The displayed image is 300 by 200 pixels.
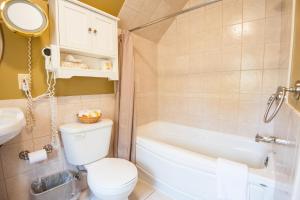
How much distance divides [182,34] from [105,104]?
1508 mm

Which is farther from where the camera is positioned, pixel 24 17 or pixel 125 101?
pixel 125 101

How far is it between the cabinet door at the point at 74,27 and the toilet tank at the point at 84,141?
0.71m

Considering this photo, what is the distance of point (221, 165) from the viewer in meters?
1.21

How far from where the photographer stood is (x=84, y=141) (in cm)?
140

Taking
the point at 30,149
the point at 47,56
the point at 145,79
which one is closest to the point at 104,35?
the point at 47,56

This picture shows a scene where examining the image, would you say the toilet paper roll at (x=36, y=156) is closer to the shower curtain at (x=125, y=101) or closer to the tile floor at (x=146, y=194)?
the shower curtain at (x=125, y=101)

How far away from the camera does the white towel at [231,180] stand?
3.70 ft

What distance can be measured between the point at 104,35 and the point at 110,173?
4.22 feet

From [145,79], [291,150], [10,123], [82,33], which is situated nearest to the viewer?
[291,150]

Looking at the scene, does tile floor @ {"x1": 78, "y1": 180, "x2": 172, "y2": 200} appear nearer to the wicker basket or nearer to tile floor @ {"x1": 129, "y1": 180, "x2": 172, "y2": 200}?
tile floor @ {"x1": 129, "y1": 180, "x2": 172, "y2": 200}

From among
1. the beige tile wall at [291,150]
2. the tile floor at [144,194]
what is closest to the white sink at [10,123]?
the tile floor at [144,194]

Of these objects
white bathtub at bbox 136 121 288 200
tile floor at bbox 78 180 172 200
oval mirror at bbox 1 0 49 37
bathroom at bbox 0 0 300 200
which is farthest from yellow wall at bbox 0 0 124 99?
tile floor at bbox 78 180 172 200

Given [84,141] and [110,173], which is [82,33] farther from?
[110,173]

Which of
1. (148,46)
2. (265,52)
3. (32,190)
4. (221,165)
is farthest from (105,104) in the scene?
(265,52)
